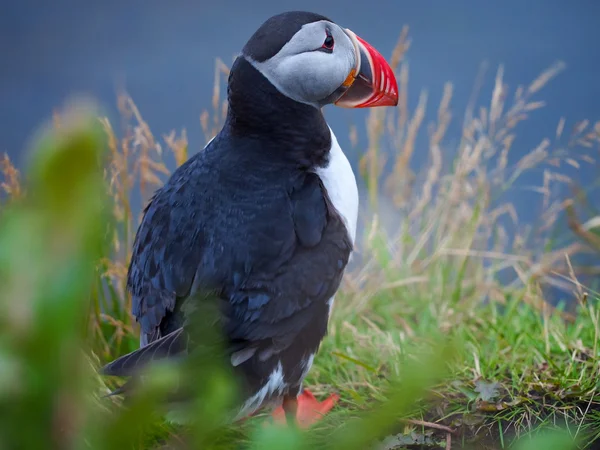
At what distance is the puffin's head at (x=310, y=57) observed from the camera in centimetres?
229

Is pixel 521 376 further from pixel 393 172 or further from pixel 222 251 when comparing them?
pixel 393 172

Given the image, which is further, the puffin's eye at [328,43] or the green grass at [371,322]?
the puffin's eye at [328,43]

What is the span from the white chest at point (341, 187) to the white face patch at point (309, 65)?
235mm

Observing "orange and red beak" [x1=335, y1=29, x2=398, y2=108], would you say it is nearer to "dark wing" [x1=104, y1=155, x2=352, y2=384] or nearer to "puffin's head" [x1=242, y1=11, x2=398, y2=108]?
"puffin's head" [x1=242, y1=11, x2=398, y2=108]

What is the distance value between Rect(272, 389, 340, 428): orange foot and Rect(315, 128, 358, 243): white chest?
2.20 ft

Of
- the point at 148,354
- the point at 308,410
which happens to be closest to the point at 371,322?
the point at 308,410

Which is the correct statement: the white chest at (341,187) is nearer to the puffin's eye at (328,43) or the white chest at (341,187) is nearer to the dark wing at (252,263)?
the dark wing at (252,263)

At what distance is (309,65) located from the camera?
2318 millimetres

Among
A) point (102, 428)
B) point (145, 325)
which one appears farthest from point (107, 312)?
point (102, 428)

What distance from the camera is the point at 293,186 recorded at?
227cm

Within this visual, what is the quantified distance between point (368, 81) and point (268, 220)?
71 centimetres

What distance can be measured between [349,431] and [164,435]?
7.09 feet

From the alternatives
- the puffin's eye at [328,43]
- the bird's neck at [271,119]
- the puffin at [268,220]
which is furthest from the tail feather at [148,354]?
the puffin's eye at [328,43]

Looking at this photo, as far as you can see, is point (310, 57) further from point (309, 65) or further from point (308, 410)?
point (308, 410)
